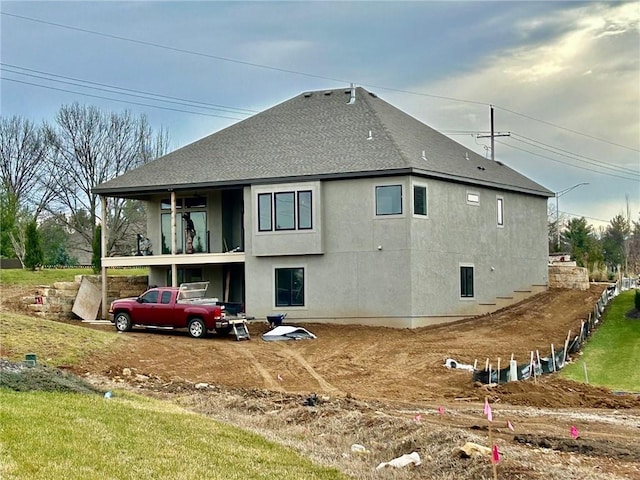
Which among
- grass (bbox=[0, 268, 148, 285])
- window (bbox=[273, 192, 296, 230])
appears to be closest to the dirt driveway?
window (bbox=[273, 192, 296, 230])

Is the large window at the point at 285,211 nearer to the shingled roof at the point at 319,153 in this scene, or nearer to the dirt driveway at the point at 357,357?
the shingled roof at the point at 319,153

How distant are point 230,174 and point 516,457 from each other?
2410 centimetres

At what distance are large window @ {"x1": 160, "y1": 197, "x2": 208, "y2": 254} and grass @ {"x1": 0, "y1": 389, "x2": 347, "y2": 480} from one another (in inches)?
917

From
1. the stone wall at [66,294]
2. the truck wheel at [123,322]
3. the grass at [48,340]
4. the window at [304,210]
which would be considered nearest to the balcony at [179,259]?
the stone wall at [66,294]

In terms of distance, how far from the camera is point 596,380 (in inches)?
932

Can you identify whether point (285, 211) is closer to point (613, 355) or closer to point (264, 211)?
point (264, 211)

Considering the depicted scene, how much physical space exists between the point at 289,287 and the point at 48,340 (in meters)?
11.4

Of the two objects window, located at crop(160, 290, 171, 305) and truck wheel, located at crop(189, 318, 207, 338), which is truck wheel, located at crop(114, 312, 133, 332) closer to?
window, located at crop(160, 290, 171, 305)

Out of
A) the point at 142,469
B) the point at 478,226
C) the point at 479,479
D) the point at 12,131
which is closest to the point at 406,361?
the point at 478,226

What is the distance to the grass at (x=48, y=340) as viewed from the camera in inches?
867

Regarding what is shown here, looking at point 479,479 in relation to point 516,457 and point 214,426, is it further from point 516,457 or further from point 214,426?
point 214,426

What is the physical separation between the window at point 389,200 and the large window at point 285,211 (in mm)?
2635

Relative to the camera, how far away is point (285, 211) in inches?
1304

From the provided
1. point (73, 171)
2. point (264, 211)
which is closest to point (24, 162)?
point (73, 171)
